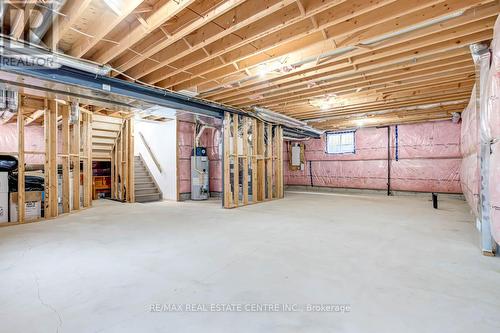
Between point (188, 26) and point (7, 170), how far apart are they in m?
4.46

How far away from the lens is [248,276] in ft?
7.41

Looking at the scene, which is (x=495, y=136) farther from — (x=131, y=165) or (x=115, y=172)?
(x=115, y=172)

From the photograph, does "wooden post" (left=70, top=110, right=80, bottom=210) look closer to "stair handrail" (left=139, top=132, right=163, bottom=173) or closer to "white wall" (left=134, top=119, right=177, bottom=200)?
"white wall" (left=134, top=119, right=177, bottom=200)

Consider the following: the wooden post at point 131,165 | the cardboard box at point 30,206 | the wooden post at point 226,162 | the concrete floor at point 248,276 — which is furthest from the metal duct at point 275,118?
the cardboard box at point 30,206

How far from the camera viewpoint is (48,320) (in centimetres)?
162

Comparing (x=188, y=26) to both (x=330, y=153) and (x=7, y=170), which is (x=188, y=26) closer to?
(x=7, y=170)

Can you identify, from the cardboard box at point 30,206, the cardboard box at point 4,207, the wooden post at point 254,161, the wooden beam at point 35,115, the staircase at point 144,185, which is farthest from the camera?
the staircase at point 144,185

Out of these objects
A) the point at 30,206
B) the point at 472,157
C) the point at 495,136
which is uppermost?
the point at 495,136

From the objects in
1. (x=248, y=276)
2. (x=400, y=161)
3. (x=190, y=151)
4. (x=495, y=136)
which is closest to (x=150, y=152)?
(x=190, y=151)

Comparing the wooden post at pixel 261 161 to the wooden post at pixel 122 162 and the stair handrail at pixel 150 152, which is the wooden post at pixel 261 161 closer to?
the stair handrail at pixel 150 152

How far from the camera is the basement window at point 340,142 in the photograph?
9586 millimetres

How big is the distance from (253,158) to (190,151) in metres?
2.21

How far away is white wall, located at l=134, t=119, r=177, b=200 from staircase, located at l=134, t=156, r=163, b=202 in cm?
15

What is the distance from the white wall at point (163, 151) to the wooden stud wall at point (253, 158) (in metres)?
1.77
